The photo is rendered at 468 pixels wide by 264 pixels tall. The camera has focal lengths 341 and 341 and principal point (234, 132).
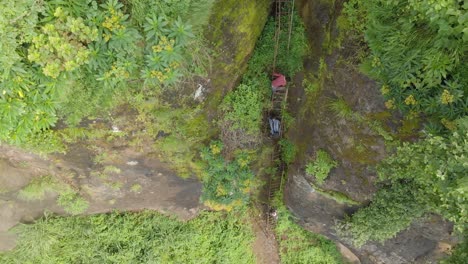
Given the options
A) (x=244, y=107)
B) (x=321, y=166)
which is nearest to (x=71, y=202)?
(x=244, y=107)

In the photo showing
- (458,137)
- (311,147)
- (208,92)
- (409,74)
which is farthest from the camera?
(311,147)

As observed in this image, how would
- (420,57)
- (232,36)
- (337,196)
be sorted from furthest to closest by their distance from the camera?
(337,196) → (232,36) → (420,57)

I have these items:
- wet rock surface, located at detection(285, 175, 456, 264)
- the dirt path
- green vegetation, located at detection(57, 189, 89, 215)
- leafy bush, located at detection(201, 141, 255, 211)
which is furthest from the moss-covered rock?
the dirt path

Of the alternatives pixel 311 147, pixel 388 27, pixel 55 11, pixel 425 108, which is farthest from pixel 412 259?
pixel 55 11

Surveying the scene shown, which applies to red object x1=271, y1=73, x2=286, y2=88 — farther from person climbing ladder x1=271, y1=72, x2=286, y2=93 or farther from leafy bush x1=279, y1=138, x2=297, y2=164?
leafy bush x1=279, y1=138, x2=297, y2=164

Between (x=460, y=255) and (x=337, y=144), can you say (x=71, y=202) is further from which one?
(x=460, y=255)

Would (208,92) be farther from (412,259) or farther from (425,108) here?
(412,259)

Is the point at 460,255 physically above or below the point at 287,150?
above
